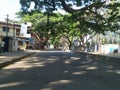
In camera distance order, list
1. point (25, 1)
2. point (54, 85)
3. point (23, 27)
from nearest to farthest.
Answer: point (54, 85), point (25, 1), point (23, 27)

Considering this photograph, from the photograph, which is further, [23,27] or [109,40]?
[109,40]

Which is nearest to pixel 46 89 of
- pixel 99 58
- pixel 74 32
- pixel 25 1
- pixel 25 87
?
pixel 25 87

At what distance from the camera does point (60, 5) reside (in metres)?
35.8

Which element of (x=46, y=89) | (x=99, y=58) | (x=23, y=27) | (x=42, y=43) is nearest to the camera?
(x=46, y=89)

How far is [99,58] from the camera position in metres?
41.6

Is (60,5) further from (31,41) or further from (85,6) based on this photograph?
(31,41)

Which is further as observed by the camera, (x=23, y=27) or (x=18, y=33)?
(x=18, y=33)

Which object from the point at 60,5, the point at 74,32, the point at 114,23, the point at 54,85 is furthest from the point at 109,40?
the point at 54,85

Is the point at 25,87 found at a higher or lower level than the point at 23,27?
lower

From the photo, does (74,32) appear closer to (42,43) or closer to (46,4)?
(42,43)

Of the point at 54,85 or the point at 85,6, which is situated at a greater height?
the point at 85,6

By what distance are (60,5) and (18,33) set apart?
63.6 m

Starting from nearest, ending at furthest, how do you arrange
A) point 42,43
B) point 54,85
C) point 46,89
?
point 46,89 → point 54,85 → point 42,43

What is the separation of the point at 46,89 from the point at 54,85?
1.20m
